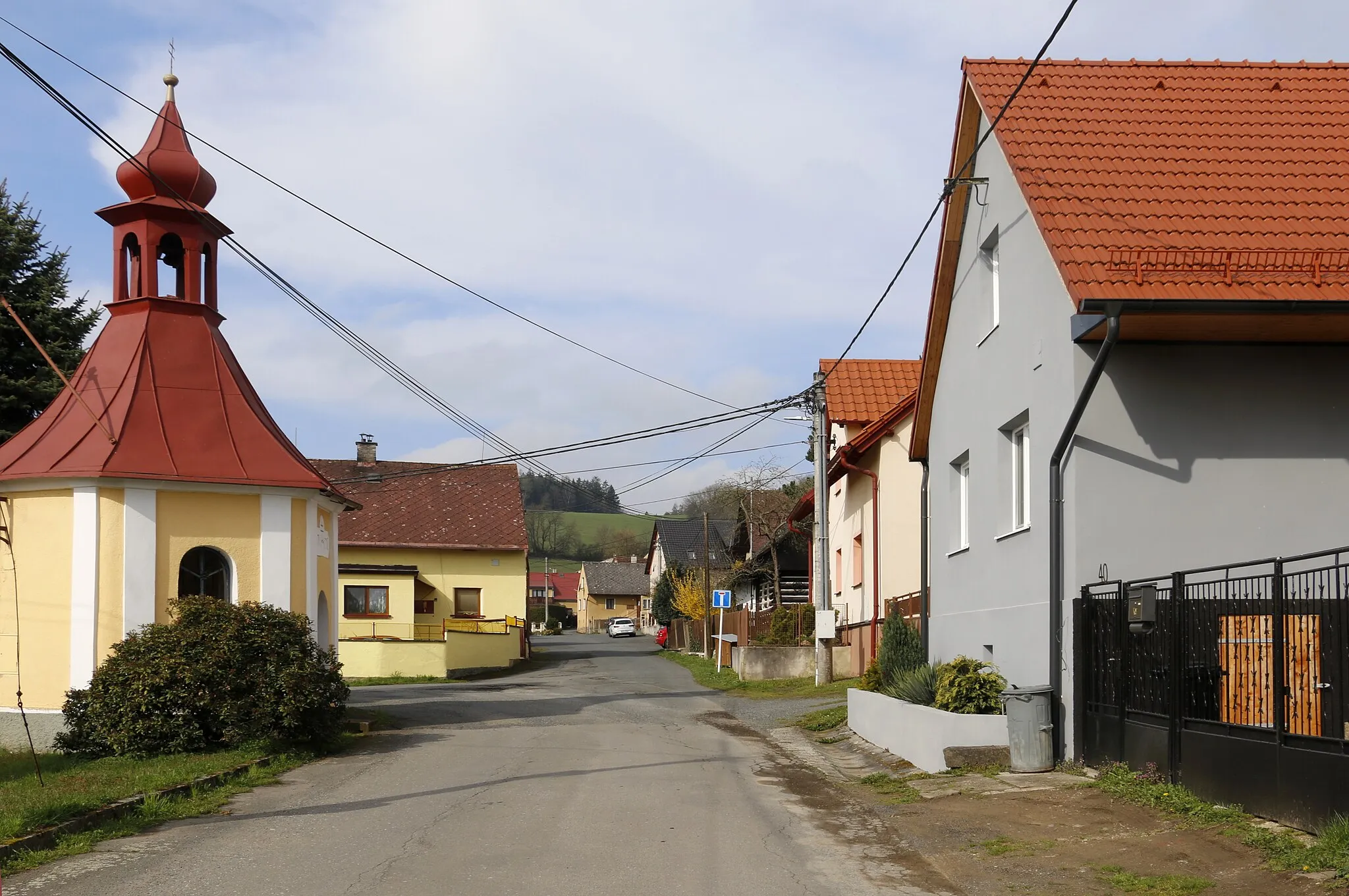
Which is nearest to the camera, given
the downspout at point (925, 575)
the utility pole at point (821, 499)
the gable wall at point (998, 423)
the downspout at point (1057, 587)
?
the downspout at point (1057, 587)

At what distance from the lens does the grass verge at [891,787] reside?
11836 mm

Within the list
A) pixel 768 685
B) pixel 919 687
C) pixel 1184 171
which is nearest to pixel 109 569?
pixel 919 687

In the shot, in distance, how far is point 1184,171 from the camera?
13.6m

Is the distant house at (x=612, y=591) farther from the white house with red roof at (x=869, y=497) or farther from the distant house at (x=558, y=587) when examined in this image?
the white house with red roof at (x=869, y=497)

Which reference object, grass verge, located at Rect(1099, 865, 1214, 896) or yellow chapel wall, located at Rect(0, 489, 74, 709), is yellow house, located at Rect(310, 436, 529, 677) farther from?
grass verge, located at Rect(1099, 865, 1214, 896)

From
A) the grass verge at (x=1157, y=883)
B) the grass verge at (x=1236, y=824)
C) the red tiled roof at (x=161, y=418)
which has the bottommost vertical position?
the grass verge at (x=1157, y=883)

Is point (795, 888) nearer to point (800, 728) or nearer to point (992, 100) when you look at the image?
point (992, 100)

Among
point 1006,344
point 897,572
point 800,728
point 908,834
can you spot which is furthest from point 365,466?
point 908,834

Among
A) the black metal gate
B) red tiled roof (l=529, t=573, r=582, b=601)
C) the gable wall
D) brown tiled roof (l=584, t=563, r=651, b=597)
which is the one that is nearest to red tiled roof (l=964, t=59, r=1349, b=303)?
the gable wall

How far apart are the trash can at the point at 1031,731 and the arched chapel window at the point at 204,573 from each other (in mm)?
11447

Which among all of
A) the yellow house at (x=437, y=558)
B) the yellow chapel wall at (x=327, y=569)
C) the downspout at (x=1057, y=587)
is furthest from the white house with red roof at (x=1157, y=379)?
the yellow house at (x=437, y=558)

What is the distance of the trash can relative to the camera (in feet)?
40.1

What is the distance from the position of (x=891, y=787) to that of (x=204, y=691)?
8452 mm

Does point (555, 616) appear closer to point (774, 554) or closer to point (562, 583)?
point (562, 583)
